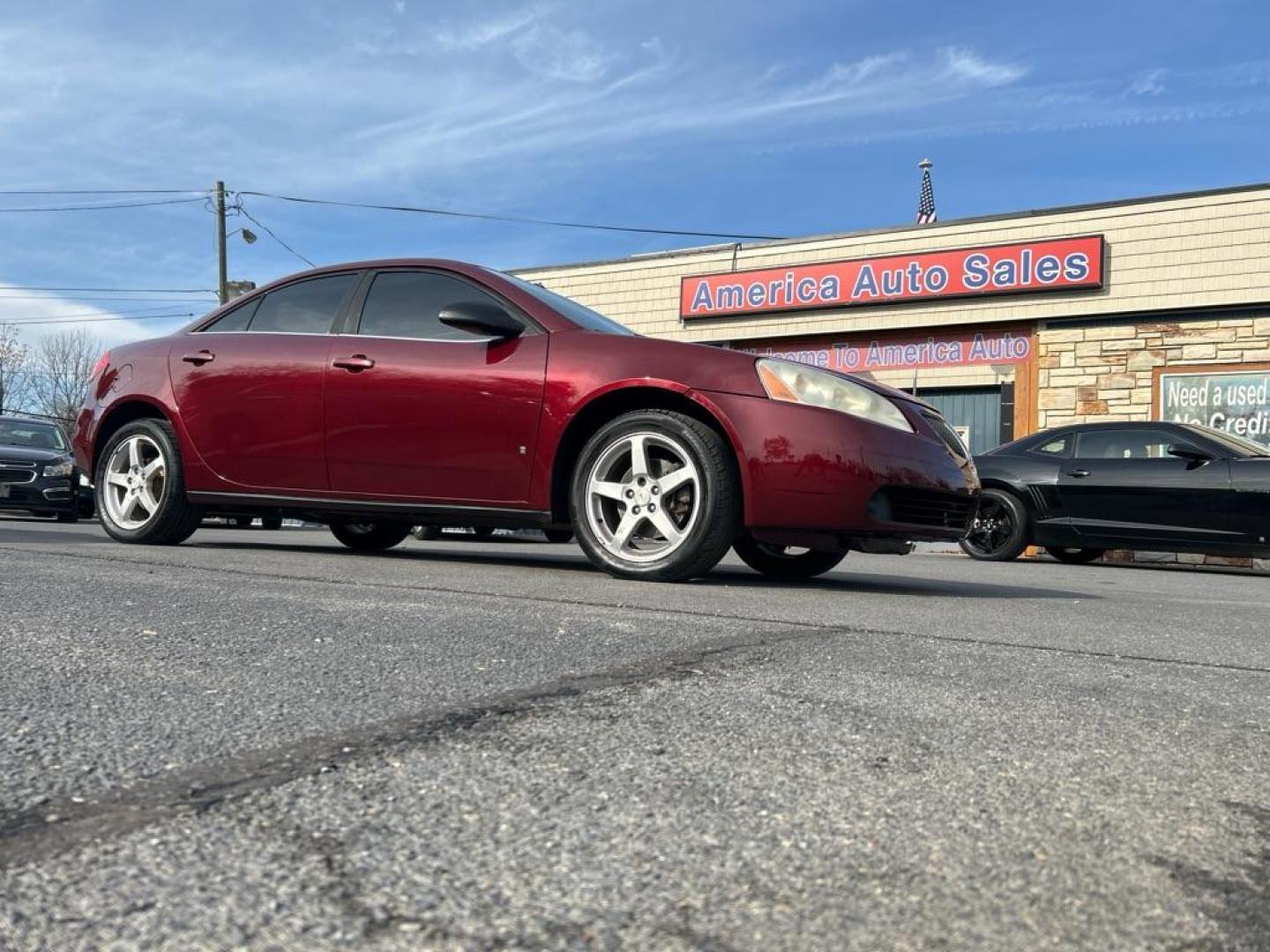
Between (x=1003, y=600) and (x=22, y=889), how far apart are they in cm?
391

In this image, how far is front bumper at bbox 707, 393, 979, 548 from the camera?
4324 mm

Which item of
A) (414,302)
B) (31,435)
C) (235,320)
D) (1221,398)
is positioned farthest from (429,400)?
(1221,398)

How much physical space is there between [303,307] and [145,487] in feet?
4.27

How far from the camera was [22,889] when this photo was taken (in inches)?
42.6

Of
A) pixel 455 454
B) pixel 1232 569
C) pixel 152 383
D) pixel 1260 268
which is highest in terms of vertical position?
pixel 1260 268

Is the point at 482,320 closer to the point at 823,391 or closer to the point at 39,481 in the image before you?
the point at 823,391

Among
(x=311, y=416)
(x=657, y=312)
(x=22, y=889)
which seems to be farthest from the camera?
(x=657, y=312)

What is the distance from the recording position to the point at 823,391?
448 centimetres

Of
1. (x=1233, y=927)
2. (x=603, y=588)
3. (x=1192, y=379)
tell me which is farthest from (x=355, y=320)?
(x=1192, y=379)

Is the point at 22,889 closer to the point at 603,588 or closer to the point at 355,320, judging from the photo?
the point at 603,588

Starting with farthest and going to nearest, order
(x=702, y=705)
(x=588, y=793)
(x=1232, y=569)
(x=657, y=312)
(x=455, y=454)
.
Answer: (x=657, y=312) < (x=1232, y=569) < (x=455, y=454) < (x=702, y=705) < (x=588, y=793)

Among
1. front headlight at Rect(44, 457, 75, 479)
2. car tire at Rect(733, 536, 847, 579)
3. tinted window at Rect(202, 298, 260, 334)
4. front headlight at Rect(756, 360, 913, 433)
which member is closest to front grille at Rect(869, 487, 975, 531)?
front headlight at Rect(756, 360, 913, 433)

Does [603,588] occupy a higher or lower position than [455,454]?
lower

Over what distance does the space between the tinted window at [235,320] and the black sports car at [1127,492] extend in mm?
6572
